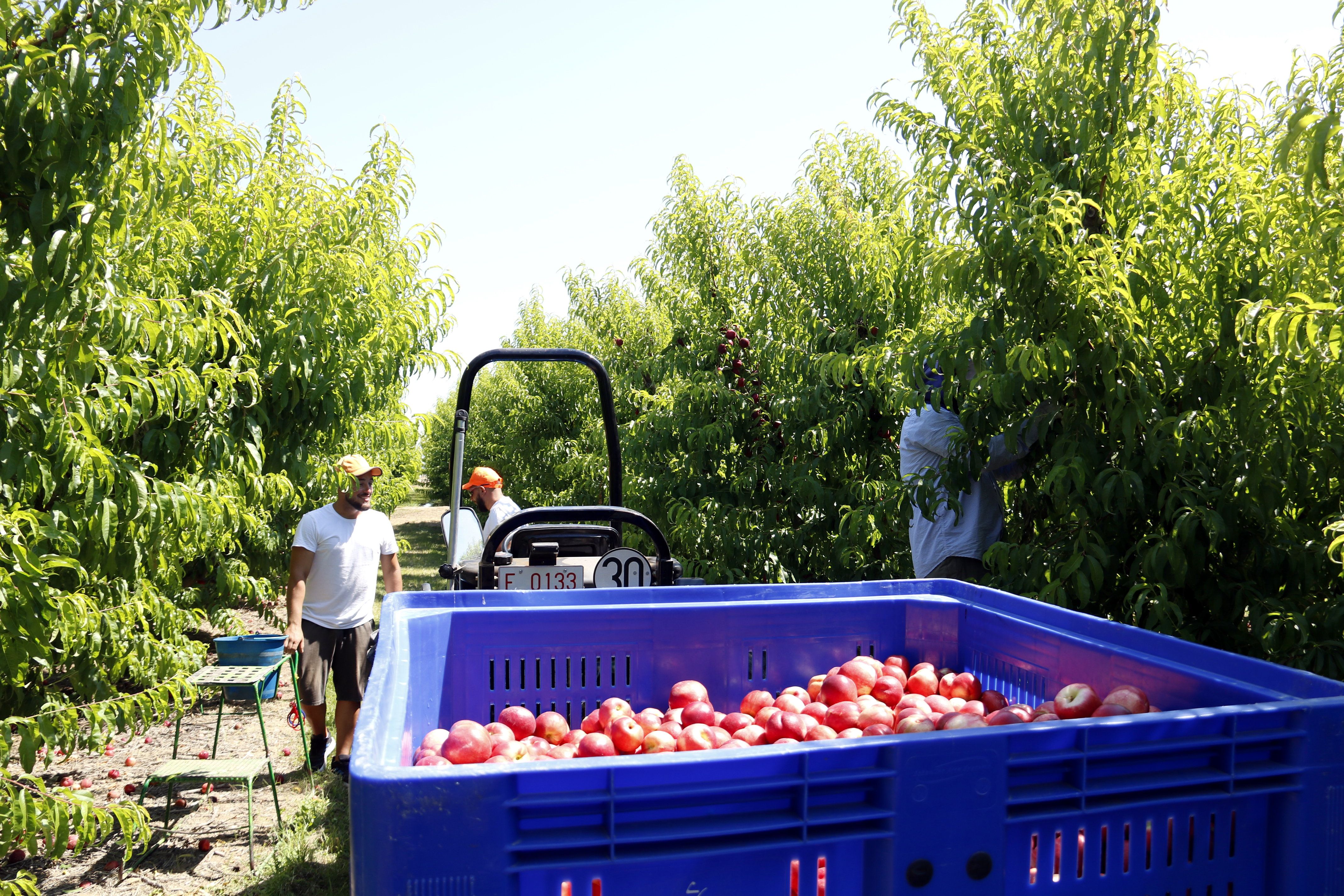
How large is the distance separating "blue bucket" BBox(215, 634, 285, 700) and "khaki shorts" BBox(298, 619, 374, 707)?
0.59ft

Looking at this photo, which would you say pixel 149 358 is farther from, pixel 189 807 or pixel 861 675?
pixel 861 675

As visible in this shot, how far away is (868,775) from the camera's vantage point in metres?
1.23

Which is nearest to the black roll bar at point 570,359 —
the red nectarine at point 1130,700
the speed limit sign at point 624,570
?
the speed limit sign at point 624,570

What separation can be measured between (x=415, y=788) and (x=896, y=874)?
64 cm

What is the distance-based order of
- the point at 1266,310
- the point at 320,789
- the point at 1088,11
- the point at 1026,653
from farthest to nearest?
1. the point at 320,789
2. the point at 1088,11
3. the point at 1266,310
4. the point at 1026,653

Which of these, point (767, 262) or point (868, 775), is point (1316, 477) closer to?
point (868, 775)

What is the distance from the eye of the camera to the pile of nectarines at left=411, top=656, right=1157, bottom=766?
73.9 inches

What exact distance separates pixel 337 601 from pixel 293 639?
353 millimetres

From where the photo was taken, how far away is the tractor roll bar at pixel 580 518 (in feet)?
12.5

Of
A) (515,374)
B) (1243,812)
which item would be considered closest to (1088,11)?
(1243,812)

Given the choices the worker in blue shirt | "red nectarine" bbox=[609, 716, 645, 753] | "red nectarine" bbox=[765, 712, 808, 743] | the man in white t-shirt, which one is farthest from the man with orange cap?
"red nectarine" bbox=[765, 712, 808, 743]

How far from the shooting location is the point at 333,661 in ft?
19.1

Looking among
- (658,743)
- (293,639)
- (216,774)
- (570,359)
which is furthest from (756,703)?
(293,639)

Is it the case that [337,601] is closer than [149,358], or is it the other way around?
[149,358]
